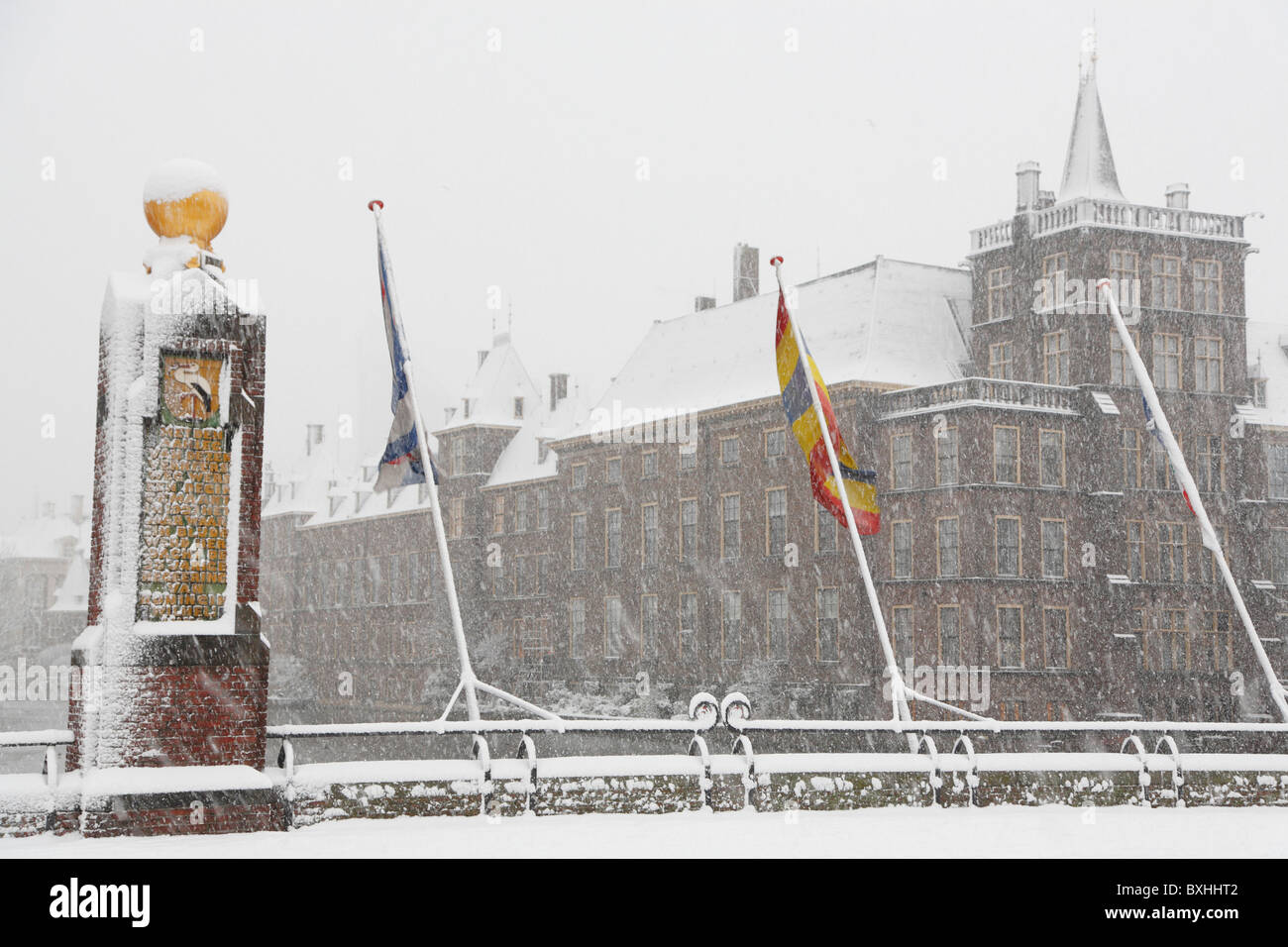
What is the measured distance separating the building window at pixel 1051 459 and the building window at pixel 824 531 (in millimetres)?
6760

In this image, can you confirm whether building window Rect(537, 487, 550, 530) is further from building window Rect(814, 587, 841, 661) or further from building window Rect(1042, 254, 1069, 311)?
building window Rect(1042, 254, 1069, 311)

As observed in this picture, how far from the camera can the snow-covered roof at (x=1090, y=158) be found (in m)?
47.8

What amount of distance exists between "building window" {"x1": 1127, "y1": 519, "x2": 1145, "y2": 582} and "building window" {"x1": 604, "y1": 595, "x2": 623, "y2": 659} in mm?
20372

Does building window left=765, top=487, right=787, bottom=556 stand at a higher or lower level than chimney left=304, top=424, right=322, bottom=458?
lower

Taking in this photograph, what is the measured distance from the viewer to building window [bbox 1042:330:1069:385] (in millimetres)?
46781

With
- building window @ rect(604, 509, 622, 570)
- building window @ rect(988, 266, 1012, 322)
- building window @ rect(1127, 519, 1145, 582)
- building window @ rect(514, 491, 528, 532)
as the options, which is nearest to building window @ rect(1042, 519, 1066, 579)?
building window @ rect(1127, 519, 1145, 582)

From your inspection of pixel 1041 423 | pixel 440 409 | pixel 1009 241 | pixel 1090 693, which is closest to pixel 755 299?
pixel 1009 241

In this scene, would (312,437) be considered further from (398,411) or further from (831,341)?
(398,411)

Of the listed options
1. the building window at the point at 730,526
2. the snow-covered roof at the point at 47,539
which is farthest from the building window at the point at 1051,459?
the snow-covered roof at the point at 47,539

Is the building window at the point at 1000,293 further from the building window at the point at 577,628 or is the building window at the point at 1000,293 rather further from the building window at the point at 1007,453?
the building window at the point at 577,628

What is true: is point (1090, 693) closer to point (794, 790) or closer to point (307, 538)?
point (794, 790)

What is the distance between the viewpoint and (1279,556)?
48000 millimetres

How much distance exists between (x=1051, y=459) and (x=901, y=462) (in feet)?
14.9

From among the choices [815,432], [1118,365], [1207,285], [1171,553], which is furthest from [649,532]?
[815,432]
